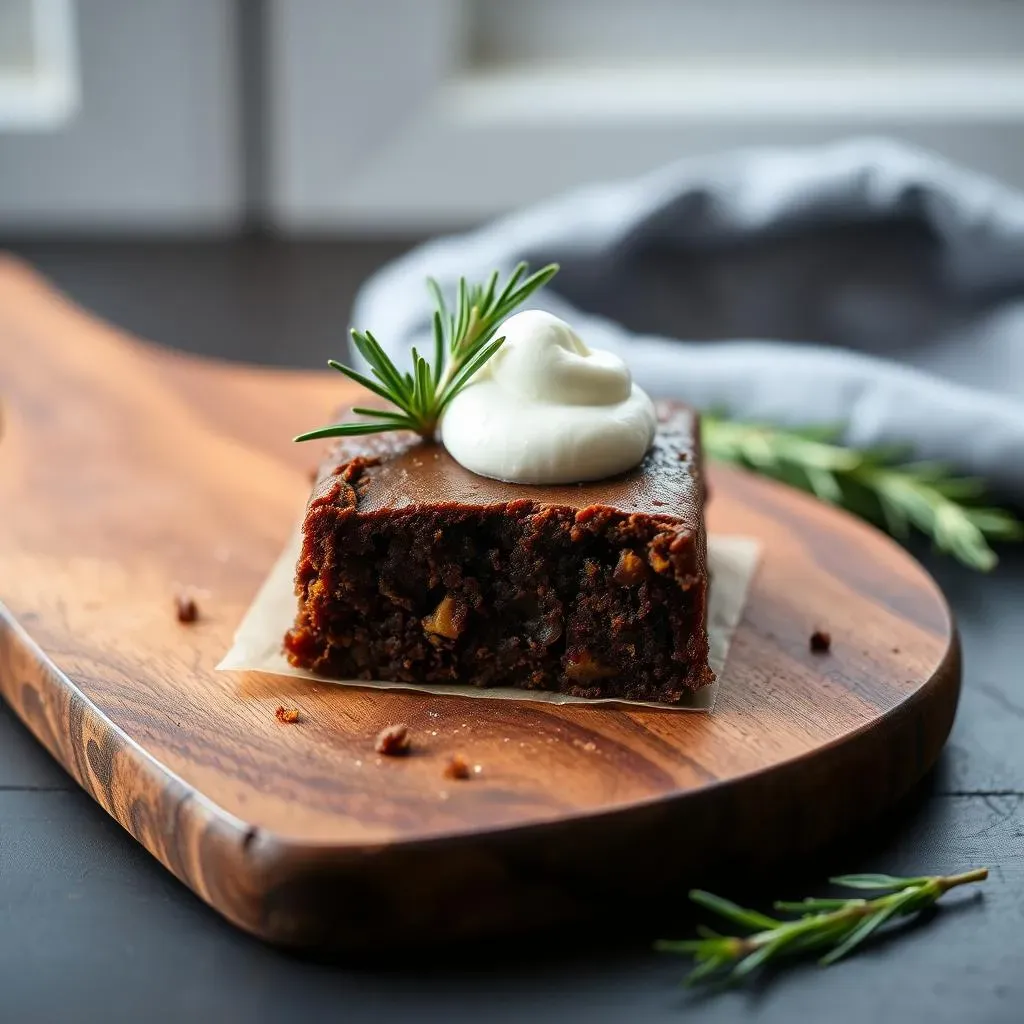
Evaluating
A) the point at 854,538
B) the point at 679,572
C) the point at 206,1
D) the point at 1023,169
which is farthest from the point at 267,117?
the point at 679,572

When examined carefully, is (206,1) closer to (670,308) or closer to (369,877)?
(670,308)

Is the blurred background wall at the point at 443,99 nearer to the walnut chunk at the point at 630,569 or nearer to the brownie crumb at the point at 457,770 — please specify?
the walnut chunk at the point at 630,569

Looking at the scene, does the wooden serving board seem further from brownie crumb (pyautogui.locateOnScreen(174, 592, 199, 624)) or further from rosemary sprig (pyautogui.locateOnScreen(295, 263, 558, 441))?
rosemary sprig (pyautogui.locateOnScreen(295, 263, 558, 441))

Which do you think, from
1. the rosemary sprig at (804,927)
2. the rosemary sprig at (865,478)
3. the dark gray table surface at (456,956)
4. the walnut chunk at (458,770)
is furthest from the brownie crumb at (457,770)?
the rosemary sprig at (865,478)

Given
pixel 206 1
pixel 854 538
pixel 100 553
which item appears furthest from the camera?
pixel 206 1

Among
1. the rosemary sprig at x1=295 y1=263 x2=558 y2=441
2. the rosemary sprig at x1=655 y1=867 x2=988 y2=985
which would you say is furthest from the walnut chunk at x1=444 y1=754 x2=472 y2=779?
the rosemary sprig at x1=295 y1=263 x2=558 y2=441

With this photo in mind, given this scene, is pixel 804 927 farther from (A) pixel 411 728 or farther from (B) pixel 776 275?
(B) pixel 776 275

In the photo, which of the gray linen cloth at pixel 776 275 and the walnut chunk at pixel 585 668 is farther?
the gray linen cloth at pixel 776 275
